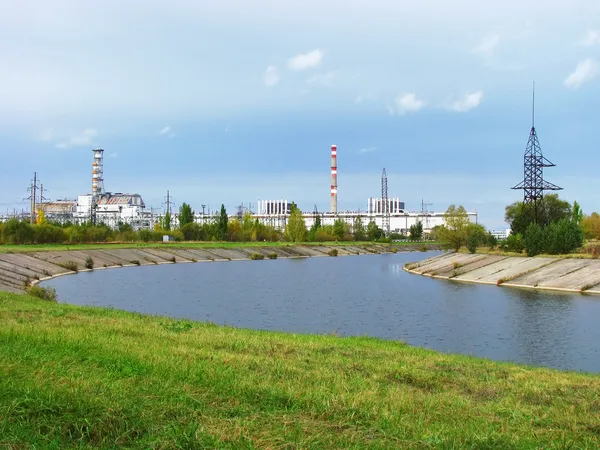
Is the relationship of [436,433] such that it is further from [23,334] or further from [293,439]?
[23,334]

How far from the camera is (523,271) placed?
48.9m

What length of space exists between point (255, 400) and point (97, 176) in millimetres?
175258

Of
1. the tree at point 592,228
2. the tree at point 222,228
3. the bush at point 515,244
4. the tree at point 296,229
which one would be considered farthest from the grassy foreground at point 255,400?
the tree at point 296,229

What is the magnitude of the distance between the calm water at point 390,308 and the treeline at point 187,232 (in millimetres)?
33359

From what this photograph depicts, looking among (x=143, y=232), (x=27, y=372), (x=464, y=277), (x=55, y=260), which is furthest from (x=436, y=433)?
(x=143, y=232)

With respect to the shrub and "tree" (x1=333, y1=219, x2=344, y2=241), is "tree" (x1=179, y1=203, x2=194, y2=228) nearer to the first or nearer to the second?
"tree" (x1=333, y1=219, x2=344, y2=241)

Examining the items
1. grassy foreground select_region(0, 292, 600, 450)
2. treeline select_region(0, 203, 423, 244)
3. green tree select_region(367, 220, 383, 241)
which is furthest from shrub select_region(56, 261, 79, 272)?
green tree select_region(367, 220, 383, 241)

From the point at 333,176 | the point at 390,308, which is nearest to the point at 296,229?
the point at 333,176

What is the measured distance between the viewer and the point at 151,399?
6582mm

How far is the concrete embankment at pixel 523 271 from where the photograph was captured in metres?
43.1

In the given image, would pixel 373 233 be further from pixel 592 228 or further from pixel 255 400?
pixel 255 400

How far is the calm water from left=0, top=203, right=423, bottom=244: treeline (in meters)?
33.4

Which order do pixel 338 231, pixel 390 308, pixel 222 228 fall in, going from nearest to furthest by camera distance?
1. pixel 390 308
2. pixel 222 228
3. pixel 338 231

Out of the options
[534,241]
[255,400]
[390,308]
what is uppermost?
[534,241]
